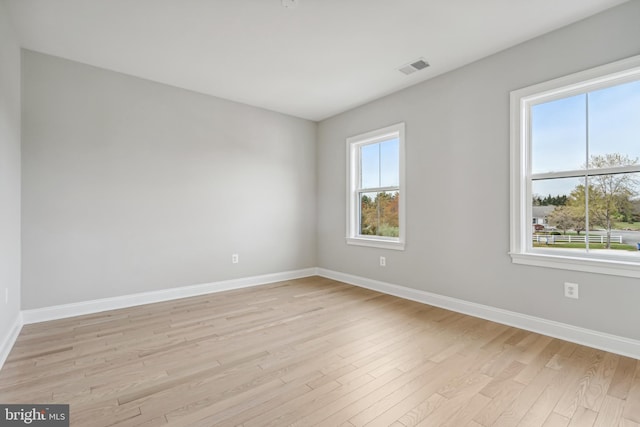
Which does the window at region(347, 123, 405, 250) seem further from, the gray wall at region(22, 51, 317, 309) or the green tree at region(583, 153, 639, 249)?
the green tree at region(583, 153, 639, 249)

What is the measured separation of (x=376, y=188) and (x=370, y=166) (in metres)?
0.38

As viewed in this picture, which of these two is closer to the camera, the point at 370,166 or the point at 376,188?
the point at 376,188

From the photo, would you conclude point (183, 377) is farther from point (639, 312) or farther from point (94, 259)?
point (639, 312)

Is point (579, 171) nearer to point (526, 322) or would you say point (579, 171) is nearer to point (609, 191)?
point (609, 191)

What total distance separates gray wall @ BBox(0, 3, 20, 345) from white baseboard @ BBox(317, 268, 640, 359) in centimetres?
378

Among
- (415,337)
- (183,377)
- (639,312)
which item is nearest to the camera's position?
(183,377)

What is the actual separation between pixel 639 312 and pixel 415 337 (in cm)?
162

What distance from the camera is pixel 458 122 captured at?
3295 millimetres

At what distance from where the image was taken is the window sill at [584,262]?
2262 millimetres

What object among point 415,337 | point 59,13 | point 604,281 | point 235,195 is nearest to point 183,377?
point 415,337

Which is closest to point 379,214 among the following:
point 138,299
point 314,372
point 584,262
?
point 584,262

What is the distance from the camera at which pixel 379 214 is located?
440 centimetres
